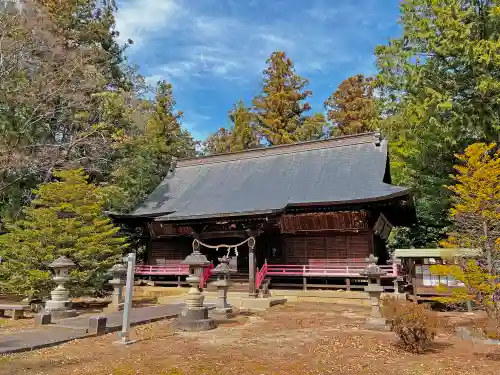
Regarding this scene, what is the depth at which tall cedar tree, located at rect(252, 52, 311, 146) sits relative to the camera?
37.3 metres

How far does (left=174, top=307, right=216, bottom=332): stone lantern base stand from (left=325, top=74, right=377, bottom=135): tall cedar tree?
2864 centimetres

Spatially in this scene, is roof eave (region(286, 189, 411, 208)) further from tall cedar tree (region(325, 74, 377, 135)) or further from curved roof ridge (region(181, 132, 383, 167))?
tall cedar tree (region(325, 74, 377, 135))

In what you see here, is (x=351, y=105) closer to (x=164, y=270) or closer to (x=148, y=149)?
(x=148, y=149)

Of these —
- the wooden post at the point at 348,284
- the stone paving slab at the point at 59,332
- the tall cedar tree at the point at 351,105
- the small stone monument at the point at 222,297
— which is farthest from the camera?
the tall cedar tree at the point at 351,105

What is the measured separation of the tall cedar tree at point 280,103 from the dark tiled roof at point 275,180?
13281 mm

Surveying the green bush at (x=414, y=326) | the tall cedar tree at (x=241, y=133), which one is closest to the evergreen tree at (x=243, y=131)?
the tall cedar tree at (x=241, y=133)

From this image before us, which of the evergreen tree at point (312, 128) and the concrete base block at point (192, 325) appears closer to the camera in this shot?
the concrete base block at point (192, 325)

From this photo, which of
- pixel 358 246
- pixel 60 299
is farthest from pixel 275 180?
pixel 60 299

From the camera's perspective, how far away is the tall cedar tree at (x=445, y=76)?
18.1 m

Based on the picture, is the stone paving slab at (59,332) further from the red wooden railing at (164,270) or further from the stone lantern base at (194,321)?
the red wooden railing at (164,270)

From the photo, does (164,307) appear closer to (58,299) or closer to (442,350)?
(58,299)

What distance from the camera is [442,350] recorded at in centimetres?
791

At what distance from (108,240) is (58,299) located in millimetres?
3961

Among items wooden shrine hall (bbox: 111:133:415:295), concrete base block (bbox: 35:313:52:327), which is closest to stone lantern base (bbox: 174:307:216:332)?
concrete base block (bbox: 35:313:52:327)
